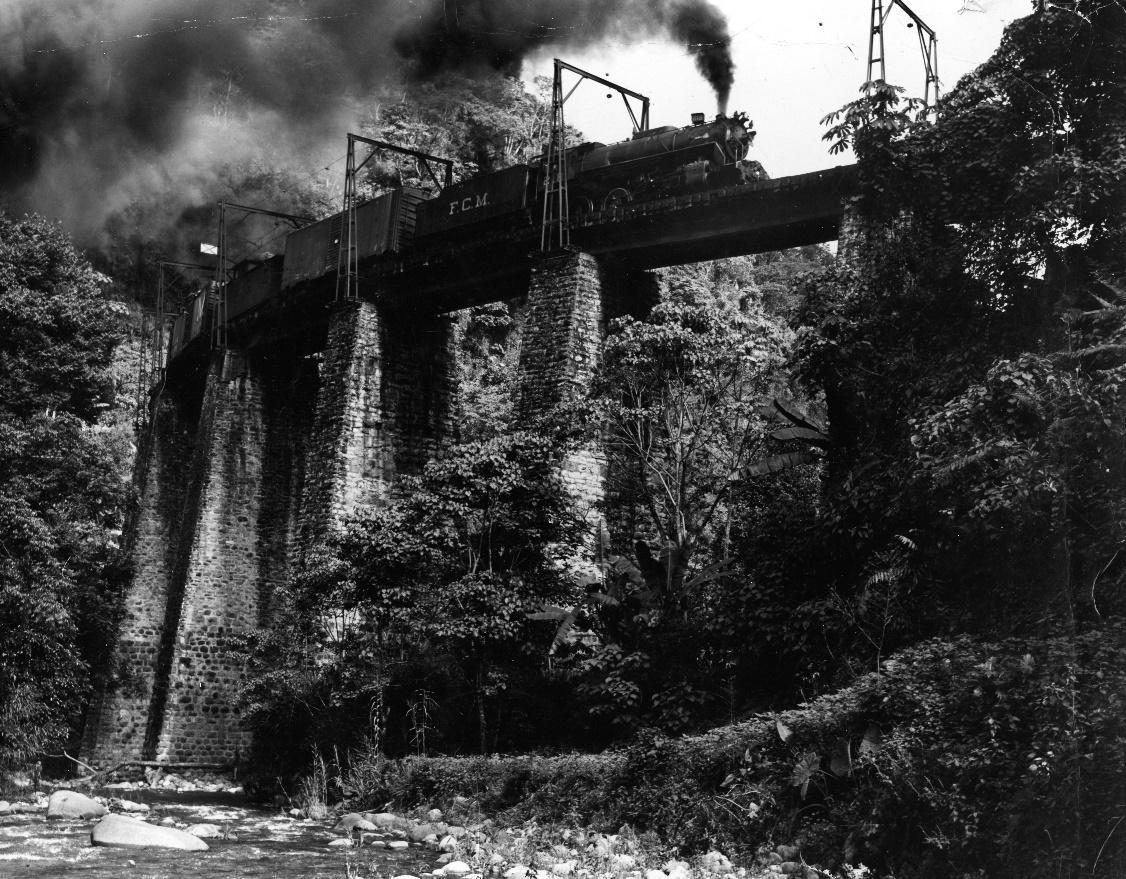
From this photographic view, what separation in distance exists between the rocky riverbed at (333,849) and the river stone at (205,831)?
0.04 ft

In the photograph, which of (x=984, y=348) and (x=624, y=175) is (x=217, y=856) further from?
(x=624, y=175)

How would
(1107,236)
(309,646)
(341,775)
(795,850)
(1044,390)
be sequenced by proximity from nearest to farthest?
(795,850), (1044,390), (1107,236), (341,775), (309,646)

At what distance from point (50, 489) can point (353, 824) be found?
13.0 metres

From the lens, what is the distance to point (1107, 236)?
12.9 metres

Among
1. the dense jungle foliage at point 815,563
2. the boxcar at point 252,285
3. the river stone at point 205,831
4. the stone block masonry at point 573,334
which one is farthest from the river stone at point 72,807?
the boxcar at point 252,285

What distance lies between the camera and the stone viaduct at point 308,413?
2169cm

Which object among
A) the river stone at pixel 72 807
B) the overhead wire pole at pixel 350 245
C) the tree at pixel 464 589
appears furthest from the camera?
the overhead wire pole at pixel 350 245

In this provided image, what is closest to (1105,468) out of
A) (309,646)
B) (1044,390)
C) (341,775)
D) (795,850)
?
(1044,390)

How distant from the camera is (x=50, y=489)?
25453 millimetres

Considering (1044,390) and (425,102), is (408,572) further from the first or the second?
(425,102)

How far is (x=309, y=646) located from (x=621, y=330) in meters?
7.85

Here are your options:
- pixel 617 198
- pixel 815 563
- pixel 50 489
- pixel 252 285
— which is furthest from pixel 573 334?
pixel 252 285

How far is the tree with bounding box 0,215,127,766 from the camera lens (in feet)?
76.1

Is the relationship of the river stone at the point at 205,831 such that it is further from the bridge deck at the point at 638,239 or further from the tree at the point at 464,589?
the bridge deck at the point at 638,239
